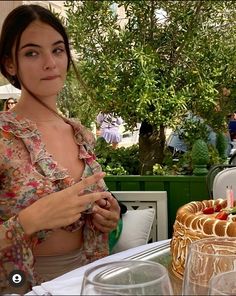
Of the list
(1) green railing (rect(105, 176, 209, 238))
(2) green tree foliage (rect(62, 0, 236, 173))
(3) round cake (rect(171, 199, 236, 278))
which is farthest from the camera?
(2) green tree foliage (rect(62, 0, 236, 173))

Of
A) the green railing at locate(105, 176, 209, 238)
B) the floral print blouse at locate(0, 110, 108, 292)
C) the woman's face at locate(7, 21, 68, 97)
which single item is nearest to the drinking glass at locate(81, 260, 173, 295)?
the floral print blouse at locate(0, 110, 108, 292)

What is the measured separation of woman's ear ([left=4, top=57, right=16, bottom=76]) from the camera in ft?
4.79

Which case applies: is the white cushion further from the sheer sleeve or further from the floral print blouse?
the sheer sleeve

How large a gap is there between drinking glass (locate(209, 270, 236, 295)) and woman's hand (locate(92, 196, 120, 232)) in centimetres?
76

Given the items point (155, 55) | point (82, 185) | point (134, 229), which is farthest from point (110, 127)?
point (82, 185)

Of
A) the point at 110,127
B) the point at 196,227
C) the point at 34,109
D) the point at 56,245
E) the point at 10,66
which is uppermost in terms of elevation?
the point at 10,66

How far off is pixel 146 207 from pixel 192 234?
1415 millimetres

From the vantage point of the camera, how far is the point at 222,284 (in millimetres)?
539

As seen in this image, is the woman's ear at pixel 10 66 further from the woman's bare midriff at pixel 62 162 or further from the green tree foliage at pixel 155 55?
the green tree foliage at pixel 155 55

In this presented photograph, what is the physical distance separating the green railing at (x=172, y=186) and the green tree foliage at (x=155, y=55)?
27 centimetres

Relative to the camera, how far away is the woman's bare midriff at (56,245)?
1.33 metres

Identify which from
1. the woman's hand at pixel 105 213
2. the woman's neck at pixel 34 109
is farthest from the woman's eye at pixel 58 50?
the woman's hand at pixel 105 213

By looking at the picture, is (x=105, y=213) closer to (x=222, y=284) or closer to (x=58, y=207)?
A: (x=58, y=207)

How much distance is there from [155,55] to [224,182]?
1159mm
